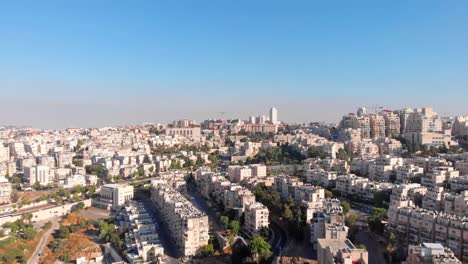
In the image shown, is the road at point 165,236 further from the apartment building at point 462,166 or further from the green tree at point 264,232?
the apartment building at point 462,166

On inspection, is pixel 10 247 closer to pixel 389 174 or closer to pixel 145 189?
pixel 145 189

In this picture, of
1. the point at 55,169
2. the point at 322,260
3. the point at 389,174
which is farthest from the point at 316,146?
the point at 322,260

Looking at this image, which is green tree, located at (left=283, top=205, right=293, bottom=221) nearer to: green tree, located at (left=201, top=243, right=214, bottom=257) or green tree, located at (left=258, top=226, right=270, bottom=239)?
green tree, located at (left=258, top=226, right=270, bottom=239)

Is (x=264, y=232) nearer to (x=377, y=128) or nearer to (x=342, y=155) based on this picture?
(x=342, y=155)

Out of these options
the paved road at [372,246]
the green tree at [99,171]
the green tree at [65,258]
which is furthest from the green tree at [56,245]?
the green tree at [99,171]

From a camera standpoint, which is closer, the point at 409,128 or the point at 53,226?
the point at 53,226

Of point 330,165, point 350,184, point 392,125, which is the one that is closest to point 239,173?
point 330,165
